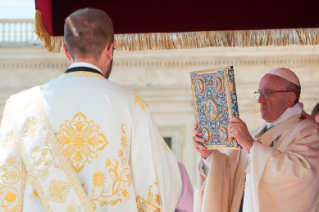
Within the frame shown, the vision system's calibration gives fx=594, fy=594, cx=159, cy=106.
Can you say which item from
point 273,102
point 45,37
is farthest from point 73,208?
point 273,102

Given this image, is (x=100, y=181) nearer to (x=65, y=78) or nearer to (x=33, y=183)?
(x=33, y=183)

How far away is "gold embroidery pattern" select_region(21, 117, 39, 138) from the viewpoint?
7.88 feet

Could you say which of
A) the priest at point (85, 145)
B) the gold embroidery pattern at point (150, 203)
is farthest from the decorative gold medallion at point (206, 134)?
the gold embroidery pattern at point (150, 203)

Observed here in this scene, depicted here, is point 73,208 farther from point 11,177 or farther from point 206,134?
point 206,134

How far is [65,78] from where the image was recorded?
2482mm

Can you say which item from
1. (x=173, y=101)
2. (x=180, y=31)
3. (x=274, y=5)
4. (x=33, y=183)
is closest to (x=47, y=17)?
(x=180, y=31)

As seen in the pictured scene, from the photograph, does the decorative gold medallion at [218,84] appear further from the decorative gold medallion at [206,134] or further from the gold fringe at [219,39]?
the gold fringe at [219,39]

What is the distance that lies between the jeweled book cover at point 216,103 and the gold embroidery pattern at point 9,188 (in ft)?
4.88

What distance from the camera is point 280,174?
11.7 feet

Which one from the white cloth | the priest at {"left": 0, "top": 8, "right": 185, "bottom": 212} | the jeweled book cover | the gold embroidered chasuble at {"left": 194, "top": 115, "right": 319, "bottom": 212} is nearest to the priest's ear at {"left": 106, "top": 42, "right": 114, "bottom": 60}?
the priest at {"left": 0, "top": 8, "right": 185, "bottom": 212}

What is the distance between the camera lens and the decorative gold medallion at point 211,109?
11.7 feet

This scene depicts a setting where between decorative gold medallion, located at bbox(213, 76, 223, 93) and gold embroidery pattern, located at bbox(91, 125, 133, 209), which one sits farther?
decorative gold medallion, located at bbox(213, 76, 223, 93)

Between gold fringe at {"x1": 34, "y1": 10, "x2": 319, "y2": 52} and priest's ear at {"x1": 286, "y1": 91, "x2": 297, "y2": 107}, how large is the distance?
356 mm

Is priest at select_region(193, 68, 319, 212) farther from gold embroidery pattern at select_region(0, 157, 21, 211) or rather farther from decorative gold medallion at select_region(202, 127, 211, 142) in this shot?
gold embroidery pattern at select_region(0, 157, 21, 211)
